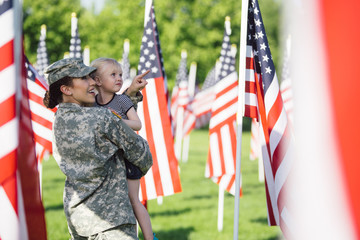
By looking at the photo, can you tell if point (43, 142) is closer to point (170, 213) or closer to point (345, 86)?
point (170, 213)

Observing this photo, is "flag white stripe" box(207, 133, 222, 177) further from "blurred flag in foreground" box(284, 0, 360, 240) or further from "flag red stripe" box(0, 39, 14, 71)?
"blurred flag in foreground" box(284, 0, 360, 240)

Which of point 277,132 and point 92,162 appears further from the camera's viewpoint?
point 277,132

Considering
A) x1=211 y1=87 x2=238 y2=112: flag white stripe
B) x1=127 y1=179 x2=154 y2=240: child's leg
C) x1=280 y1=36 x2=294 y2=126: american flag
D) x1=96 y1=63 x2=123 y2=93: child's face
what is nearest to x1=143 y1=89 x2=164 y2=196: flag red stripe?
x1=127 y1=179 x2=154 y2=240: child's leg

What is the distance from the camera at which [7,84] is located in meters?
3.16

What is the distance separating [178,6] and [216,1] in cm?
402

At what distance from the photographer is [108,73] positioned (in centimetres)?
443

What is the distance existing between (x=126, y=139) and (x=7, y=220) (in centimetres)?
97

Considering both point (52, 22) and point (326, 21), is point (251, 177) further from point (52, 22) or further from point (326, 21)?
point (52, 22)

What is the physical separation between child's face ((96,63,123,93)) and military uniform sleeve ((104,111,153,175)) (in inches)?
30.1

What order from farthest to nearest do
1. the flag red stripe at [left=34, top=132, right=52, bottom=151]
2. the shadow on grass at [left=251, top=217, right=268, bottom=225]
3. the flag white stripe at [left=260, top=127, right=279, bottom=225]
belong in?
the shadow on grass at [left=251, top=217, right=268, bottom=225] < the flag red stripe at [left=34, top=132, right=52, bottom=151] < the flag white stripe at [left=260, top=127, right=279, bottom=225]

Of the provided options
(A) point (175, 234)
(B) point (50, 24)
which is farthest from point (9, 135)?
(B) point (50, 24)

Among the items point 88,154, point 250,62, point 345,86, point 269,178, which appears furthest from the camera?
point 250,62

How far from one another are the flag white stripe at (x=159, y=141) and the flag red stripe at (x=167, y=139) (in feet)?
0.13

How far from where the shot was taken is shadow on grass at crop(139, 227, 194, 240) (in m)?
8.22
